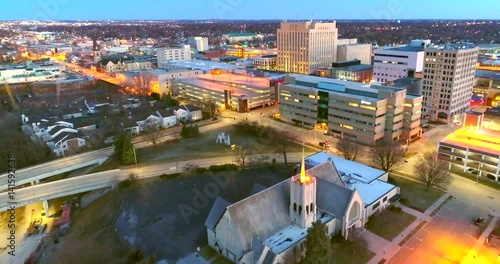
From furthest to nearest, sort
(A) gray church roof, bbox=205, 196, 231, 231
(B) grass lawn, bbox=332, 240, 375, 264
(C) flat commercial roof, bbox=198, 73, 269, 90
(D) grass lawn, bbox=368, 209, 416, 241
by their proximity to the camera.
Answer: (C) flat commercial roof, bbox=198, 73, 269, 90
(D) grass lawn, bbox=368, 209, 416, 241
(A) gray church roof, bbox=205, 196, 231, 231
(B) grass lawn, bbox=332, 240, 375, 264

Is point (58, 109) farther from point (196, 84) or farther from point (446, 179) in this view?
point (446, 179)

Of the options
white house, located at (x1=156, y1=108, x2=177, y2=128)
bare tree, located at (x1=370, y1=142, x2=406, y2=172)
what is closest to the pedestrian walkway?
bare tree, located at (x1=370, y1=142, x2=406, y2=172)

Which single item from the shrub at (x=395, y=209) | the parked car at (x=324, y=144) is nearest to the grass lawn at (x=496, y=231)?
the shrub at (x=395, y=209)

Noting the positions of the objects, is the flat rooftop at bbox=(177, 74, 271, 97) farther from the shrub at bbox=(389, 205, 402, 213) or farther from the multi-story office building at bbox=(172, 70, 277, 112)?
the shrub at bbox=(389, 205, 402, 213)

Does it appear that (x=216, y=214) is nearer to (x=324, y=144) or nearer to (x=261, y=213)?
(x=261, y=213)

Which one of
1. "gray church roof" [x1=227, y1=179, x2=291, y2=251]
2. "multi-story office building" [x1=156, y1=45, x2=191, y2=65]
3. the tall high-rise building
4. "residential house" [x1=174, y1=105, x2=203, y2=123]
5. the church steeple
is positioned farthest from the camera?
"multi-story office building" [x1=156, y1=45, x2=191, y2=65]

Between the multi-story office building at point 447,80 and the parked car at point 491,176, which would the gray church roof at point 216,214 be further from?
the multi-story office building at point 447,80

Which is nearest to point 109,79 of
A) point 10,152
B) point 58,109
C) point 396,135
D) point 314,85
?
point 58,109
